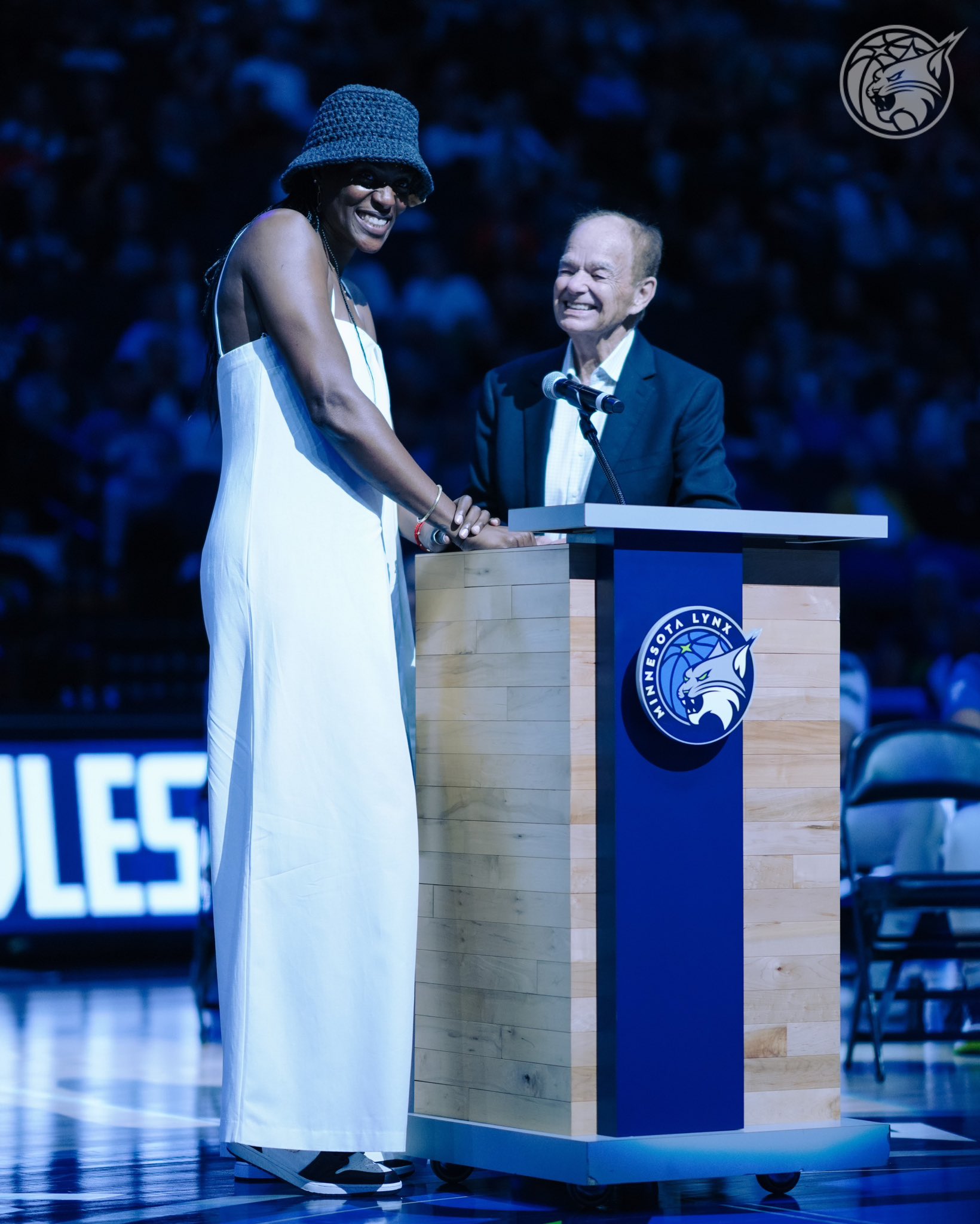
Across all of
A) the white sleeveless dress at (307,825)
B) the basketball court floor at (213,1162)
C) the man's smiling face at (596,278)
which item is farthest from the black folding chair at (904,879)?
the man's smiling face at (596,278)

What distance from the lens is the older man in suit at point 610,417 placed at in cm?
371

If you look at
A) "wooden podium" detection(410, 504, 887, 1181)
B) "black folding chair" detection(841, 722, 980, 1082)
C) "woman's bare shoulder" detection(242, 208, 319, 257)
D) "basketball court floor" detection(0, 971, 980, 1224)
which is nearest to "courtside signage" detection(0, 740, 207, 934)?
"basketball court floor" detection(0, 971, 980, 1224)

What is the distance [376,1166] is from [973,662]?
476 centimetres

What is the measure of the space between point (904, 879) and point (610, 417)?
2592 mm

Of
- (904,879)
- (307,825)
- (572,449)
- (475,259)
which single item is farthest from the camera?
(475,259)

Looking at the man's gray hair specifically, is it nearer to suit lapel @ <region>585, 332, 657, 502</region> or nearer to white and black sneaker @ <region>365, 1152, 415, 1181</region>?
suit lapel @ <region>585, 332, 657, 502</region>

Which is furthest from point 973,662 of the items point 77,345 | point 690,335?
point 77,345

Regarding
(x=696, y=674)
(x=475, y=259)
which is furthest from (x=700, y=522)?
(x=475, y=259)

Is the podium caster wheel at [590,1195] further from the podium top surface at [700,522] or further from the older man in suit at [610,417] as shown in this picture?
the older man in suit at [610,417]

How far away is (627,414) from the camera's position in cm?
372

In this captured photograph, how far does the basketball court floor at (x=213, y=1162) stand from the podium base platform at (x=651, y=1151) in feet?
0.24

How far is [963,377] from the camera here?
448 inches

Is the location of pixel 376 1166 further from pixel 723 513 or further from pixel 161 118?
pixel 161 118

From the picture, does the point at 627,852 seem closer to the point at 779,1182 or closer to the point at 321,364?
the point at 779,1182
